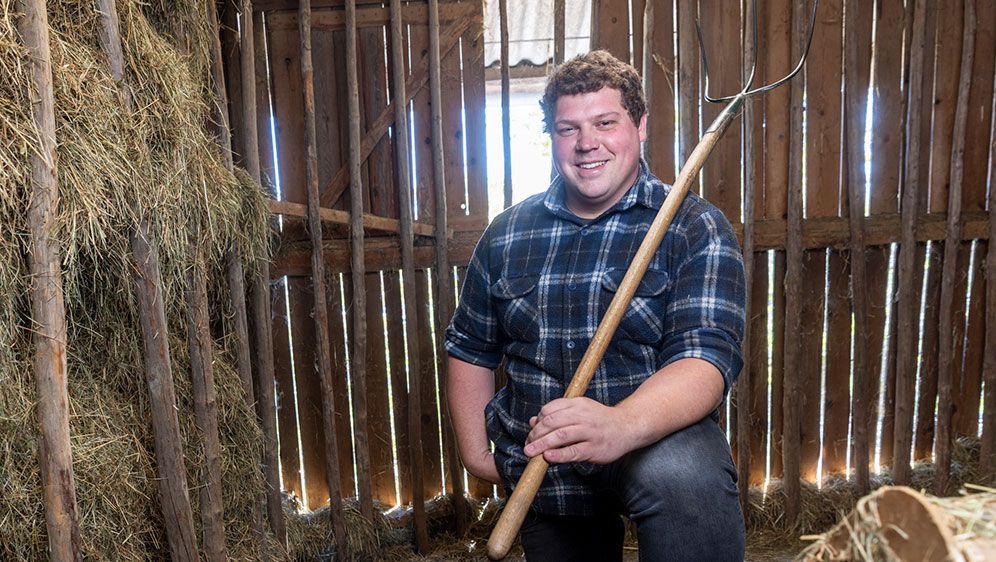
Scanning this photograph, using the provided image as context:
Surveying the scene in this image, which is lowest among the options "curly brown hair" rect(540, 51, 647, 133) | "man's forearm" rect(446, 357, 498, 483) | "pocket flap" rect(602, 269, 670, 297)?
"man's forearm" rect(446, 357, 498, 483)

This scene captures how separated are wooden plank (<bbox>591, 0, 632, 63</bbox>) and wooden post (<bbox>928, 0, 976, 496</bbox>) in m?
1.66

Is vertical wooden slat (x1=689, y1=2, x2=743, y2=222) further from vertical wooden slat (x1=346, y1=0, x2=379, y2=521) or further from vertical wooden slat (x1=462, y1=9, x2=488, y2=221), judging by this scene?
vertical wooden slat (x1=346, y1=0, x2=379, y2=521)

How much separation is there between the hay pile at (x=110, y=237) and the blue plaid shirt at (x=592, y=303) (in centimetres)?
115

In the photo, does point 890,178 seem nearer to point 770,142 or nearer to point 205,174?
point 770,142

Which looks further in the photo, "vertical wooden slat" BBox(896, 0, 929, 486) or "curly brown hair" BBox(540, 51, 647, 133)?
"vertical wooden slat" BBox(896, 0, 929, 486)

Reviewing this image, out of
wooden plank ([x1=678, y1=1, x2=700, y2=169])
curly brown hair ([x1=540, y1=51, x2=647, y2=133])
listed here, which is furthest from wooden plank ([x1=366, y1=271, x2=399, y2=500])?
curly brown hair ([x1=540, y1=51, x2=647, y2=133])

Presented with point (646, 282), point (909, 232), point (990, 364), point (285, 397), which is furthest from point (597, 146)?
point (990, 364)

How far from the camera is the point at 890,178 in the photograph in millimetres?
3973

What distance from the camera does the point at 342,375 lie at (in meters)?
3.90

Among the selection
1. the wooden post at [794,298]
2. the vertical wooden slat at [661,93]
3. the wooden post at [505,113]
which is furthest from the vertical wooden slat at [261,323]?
the wooden post at [794,298]

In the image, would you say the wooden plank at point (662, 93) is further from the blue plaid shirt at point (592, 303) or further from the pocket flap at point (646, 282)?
the pocket flap at point (646, 282)

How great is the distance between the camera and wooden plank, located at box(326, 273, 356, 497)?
3854 mm

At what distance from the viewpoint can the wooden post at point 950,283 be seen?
3855mm

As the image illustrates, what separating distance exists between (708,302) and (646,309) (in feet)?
0.51
